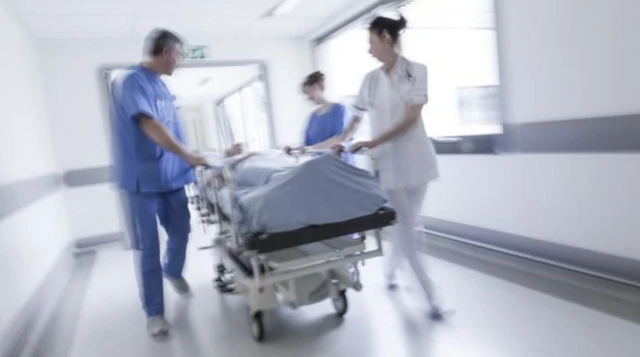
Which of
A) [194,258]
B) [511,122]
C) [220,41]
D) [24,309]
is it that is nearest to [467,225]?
[511,122]

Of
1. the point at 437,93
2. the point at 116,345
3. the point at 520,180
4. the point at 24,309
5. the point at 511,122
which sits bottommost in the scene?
the point at 116,345

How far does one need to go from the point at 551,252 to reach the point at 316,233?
1.66m

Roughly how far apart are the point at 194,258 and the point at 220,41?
8.78 feet

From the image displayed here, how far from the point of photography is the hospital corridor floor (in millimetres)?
1838

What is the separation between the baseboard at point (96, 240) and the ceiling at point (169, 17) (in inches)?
83.3

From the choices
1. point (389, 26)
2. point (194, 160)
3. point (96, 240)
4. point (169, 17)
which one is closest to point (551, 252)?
point (389, 26)

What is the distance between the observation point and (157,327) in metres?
2.28

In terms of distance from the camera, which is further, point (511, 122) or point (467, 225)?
point (467, 225)

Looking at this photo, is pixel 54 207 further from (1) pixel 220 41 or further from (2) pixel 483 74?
(2) pixel 483 74

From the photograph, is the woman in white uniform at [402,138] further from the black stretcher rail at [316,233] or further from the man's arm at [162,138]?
the man's arm at [162,138]

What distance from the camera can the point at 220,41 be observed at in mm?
5027

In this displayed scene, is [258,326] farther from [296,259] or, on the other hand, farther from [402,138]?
[402,138]

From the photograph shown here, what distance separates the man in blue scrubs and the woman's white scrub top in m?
0.96

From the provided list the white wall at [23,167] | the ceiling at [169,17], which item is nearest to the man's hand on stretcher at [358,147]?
the white wall at [23,167]
